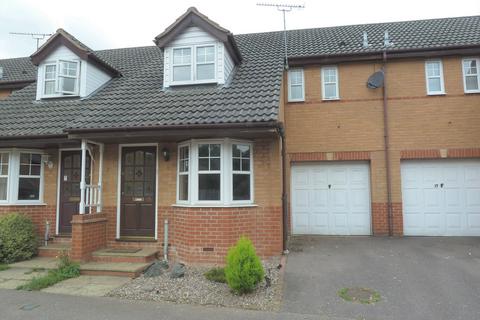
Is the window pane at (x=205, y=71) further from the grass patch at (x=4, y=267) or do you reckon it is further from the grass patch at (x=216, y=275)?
the grass patch at (x=4, y=267)

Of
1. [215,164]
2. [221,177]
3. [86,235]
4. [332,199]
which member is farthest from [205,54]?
[332,199]

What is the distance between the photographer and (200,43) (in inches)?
379

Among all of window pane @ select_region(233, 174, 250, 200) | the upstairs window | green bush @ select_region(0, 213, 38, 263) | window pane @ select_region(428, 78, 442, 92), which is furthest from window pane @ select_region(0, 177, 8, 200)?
the upstairs window

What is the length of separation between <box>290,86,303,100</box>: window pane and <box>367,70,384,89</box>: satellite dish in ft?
7.12

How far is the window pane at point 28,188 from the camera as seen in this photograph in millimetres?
9312

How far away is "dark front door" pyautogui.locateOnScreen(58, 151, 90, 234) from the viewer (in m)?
9.33

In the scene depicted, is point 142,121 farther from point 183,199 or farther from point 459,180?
point 459,180

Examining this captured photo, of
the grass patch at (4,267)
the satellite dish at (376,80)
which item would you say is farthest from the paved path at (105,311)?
the satellite dish at (376,80)

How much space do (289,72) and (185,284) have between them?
312 inches

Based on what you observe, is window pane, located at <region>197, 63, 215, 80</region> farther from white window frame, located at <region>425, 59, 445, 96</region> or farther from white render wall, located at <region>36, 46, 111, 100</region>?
white window frame, located at <region>425, 59, 445, 96</region>

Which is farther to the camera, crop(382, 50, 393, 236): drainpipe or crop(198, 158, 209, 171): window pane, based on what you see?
crop(382, 50, 393, 236): drainpipe

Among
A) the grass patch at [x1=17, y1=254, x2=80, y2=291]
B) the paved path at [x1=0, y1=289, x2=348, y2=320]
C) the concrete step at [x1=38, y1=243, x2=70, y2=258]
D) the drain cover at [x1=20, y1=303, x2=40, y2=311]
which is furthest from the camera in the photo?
the concrete step at [x1=38, y1=243, x2=70, y2=258]

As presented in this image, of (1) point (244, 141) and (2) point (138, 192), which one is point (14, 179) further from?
(1) point (244, 141)

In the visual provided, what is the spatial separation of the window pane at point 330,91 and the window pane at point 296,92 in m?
0.83
